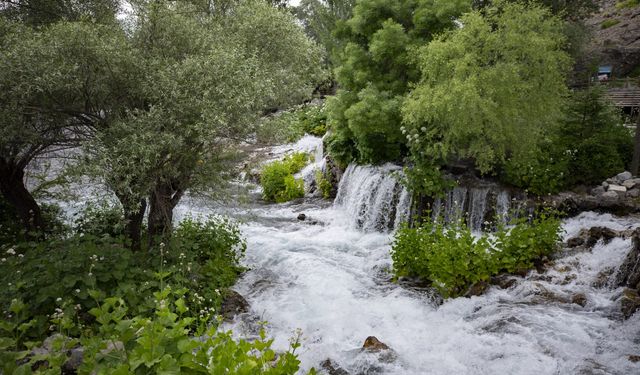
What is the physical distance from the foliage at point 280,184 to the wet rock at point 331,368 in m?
11.0

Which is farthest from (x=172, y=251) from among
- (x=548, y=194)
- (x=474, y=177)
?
(x=548, y=194)

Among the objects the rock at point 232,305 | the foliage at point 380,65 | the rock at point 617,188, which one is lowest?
the rock at point 232,305

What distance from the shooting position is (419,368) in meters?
6.20

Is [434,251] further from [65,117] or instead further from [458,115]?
[65,117]

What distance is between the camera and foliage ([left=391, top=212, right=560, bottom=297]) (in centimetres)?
834

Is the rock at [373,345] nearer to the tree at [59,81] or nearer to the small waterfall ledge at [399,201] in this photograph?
the small waterfall ledge at [399,201]

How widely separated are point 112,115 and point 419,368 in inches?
245

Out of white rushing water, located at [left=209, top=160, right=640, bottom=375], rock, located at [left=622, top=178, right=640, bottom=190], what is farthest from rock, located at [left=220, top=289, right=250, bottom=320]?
rock, located at [left=622, top=178, right=640, bottom=190]

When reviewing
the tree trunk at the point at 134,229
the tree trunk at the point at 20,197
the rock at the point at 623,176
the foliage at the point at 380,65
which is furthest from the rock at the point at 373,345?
the rock at the point at 623,176

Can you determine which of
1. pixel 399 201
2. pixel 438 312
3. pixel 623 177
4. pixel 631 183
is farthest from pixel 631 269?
pixel 399 201

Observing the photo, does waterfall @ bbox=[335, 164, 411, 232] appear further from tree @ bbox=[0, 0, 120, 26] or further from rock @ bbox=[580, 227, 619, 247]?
tree @ bbox=[0, 0, 120, 26]

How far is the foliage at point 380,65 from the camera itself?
1270cm

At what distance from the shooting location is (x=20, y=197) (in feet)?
30.6

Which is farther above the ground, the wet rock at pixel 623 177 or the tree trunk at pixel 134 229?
the wet rock at pixel 623 177
